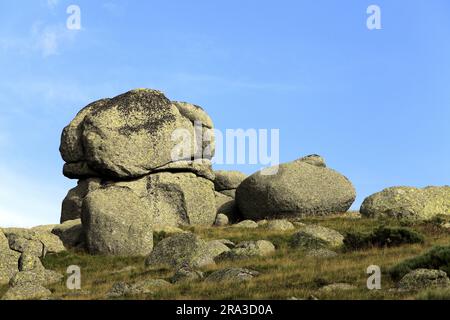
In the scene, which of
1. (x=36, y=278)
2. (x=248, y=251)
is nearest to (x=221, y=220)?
(x=248, y=251)

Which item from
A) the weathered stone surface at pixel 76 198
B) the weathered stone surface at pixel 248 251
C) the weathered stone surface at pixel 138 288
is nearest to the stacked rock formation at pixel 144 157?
the weathered stone surface at pixel 76 198

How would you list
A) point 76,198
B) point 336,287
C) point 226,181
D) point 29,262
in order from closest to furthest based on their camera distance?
point 336,287, point 29,262, point 76,198, point 226,181

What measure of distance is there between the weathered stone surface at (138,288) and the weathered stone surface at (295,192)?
85.7 ft

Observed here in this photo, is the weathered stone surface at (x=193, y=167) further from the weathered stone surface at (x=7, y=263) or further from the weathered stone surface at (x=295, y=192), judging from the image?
the weathered stone surface at (x=7, y=263)

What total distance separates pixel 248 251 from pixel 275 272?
655cm

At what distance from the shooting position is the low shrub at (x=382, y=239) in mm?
34250

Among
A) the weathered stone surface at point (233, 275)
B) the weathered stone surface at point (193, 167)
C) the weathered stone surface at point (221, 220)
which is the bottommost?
the weathered stone surface at point (221, 220)

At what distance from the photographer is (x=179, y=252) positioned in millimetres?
34906

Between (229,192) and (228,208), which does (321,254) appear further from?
(229,192)

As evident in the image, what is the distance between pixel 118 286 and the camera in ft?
84.8

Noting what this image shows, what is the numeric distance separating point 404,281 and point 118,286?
1001cm
